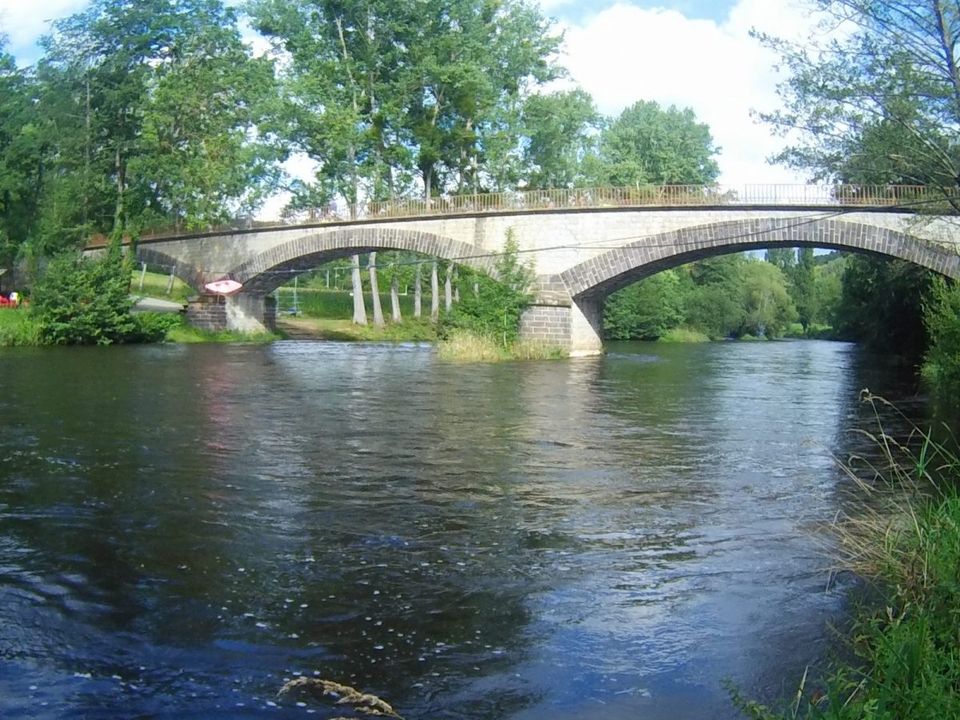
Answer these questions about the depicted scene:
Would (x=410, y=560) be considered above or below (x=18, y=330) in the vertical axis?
below

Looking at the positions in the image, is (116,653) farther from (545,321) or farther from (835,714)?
(545,321)

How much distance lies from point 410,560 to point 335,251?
34.6 metres

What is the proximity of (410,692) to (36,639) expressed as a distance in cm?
217

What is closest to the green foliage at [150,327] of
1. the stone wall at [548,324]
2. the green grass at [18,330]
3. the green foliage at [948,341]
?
the green grass at [18,330]

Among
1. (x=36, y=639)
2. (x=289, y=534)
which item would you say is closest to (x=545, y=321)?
(x=289, y=534)

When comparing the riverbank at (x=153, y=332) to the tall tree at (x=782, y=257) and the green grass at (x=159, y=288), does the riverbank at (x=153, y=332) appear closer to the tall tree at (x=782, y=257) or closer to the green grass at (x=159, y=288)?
the green grass at (x=159, y=288)

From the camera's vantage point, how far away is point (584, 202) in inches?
1305

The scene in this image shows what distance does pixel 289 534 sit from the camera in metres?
7.71

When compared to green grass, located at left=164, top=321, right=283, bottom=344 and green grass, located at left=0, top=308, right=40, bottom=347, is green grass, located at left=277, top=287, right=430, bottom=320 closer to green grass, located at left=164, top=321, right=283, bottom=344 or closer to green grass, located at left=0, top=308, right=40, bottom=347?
green grass, located at left=164, top=321, right=283, bottom=344

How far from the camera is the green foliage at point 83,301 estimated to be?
32500mm

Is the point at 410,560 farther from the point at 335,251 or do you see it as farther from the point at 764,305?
the point at 764,305

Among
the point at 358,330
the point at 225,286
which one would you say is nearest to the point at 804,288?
the point at 358,330

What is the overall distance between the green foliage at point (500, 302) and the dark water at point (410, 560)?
17354mm

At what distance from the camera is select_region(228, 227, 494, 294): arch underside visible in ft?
118
